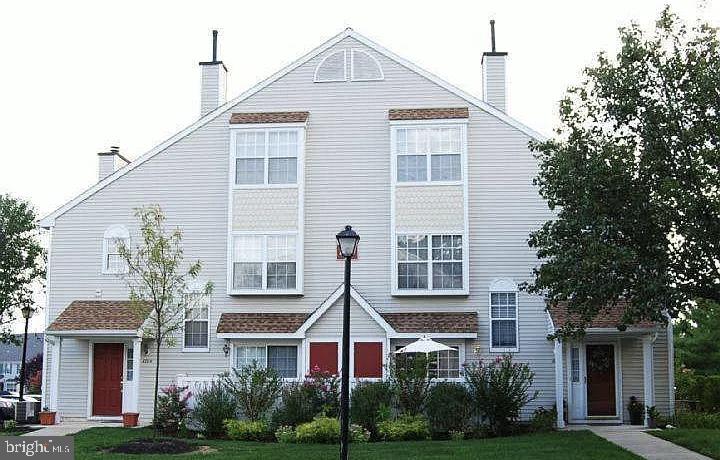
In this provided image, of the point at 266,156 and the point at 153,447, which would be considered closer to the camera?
the point at 153,447

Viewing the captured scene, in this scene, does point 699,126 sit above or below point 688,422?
above

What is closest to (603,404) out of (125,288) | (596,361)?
(596,361)

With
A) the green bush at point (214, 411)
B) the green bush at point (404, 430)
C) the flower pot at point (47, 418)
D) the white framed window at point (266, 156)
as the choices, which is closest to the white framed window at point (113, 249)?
the white framed window at point (266, 156)

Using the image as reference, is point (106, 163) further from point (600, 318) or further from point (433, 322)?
point (600, 318)

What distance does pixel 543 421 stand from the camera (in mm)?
22891

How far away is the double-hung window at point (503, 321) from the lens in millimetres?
25500

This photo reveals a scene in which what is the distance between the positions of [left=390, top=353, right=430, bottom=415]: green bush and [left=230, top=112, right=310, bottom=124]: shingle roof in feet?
25.8

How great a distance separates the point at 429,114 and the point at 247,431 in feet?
33.1

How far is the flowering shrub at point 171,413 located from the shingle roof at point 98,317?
2802mm

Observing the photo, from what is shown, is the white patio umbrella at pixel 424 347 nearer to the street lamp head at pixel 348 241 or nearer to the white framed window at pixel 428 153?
the white framed window at pixel 428 153

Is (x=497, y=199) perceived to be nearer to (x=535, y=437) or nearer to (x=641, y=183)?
(x=535, y=437)

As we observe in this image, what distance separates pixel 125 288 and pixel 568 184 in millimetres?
14140

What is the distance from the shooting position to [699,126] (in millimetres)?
16219

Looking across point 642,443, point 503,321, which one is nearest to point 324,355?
point 503,321
